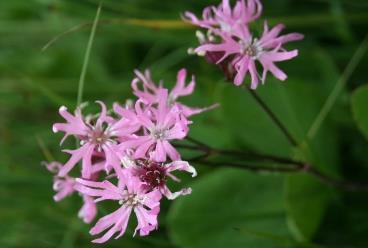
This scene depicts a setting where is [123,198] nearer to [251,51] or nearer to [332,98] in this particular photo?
[251,51]

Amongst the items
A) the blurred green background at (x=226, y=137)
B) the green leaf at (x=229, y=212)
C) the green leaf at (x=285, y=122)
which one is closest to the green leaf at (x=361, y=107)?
the blurred green background at (x=226, y=137)

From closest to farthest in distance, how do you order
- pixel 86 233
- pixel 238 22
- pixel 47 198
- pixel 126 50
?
pixel 238 22
pixel 86 233
pixel 47 198
pixel 126 50

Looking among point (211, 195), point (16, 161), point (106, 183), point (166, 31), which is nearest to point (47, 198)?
point (16, 161)

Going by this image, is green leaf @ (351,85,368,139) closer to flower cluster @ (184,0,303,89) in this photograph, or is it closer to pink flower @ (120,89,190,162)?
flower cluster @ (184,0,303,89)

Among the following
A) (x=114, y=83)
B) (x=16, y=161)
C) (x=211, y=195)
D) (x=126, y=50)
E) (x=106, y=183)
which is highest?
(x=126, y=50)

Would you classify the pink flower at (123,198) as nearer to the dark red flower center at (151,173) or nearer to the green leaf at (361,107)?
the dark red flower center at (151,173)

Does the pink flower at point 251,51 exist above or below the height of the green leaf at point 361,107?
above

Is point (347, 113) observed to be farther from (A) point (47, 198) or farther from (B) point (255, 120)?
(A) point (47, 198)
